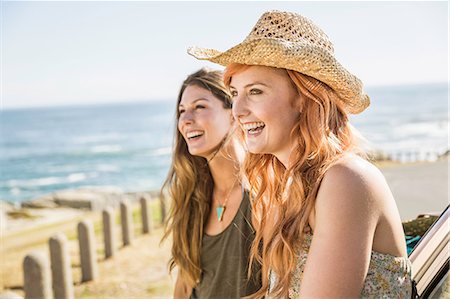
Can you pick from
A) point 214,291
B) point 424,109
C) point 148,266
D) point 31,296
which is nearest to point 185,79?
point 214,291

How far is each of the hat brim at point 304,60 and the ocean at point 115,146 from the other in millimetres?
20080

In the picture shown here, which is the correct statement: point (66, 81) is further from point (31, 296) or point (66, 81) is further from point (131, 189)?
point (31, 296)

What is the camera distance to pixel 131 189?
38281mm

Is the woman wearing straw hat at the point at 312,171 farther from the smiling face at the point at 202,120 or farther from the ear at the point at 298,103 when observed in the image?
the smiling face at the point at 202,120

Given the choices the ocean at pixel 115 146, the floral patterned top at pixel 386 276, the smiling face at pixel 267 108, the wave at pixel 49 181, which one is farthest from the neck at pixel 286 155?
the wave at pixel 49 181

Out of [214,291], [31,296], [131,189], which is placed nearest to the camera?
[214,291]

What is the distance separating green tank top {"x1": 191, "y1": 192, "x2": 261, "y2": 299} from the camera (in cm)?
321

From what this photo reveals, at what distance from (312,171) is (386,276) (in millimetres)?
467

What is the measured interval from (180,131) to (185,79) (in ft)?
1.21

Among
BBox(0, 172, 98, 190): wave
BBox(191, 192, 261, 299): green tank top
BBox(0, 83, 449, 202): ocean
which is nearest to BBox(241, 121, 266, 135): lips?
BBox(191, 192, 261, 299): green tank top

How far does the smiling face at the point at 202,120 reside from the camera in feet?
11.8

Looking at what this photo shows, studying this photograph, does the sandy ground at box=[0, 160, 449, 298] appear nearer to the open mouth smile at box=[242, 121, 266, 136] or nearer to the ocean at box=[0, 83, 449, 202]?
the open mouth smile at box=[242, 121, 266, 136]

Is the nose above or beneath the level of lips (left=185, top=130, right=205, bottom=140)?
above

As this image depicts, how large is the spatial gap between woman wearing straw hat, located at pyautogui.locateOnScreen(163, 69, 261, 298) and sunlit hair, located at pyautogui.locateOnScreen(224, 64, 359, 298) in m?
0.88
